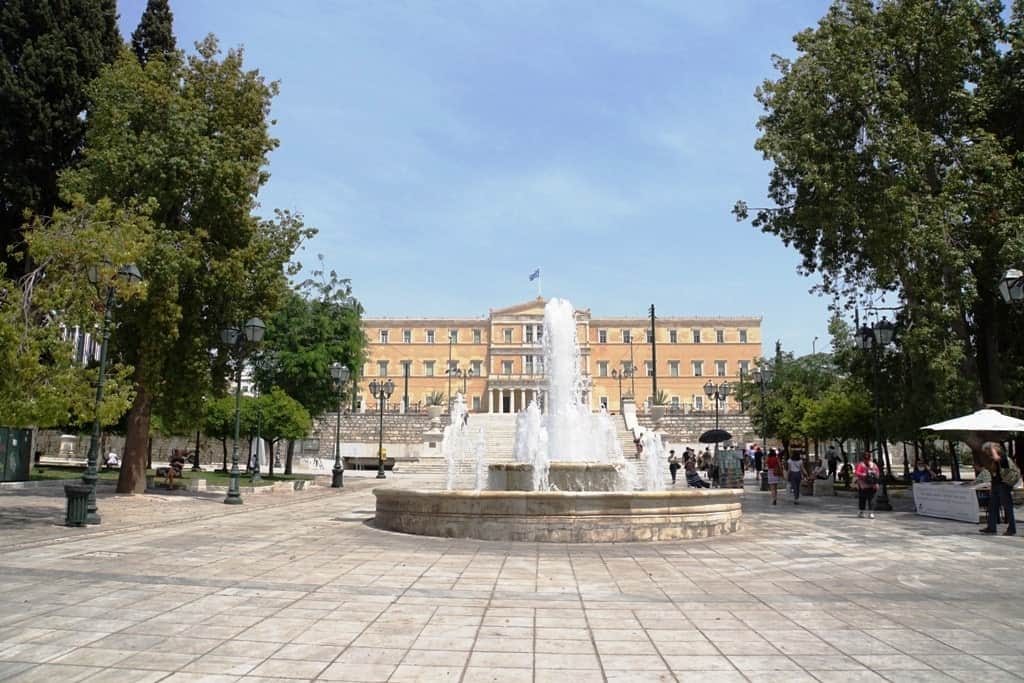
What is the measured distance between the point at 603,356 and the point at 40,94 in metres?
71.0

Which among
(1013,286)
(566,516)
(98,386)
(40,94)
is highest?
(40,94)

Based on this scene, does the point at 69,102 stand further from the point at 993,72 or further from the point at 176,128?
the point at 993,72

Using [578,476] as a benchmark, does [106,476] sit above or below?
below

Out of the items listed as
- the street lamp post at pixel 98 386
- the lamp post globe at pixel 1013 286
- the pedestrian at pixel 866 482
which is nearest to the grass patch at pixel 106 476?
the street lamp post at pixel 98 386

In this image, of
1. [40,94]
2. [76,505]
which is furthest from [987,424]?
[40,94]

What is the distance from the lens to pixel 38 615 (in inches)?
247

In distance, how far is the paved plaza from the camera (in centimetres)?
499

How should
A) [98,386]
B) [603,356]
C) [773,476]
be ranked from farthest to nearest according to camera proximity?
[603,356]
[773,476]
[98,386]

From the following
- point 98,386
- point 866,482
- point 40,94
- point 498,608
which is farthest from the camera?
point 40,94

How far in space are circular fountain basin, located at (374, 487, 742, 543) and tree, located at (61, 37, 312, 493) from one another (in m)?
10.0

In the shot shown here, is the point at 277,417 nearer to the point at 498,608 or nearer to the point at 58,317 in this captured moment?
the point at 58,317

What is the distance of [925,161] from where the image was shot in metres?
19.0

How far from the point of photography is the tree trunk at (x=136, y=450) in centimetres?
1978

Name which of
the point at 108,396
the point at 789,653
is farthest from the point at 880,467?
the point at 108,396
